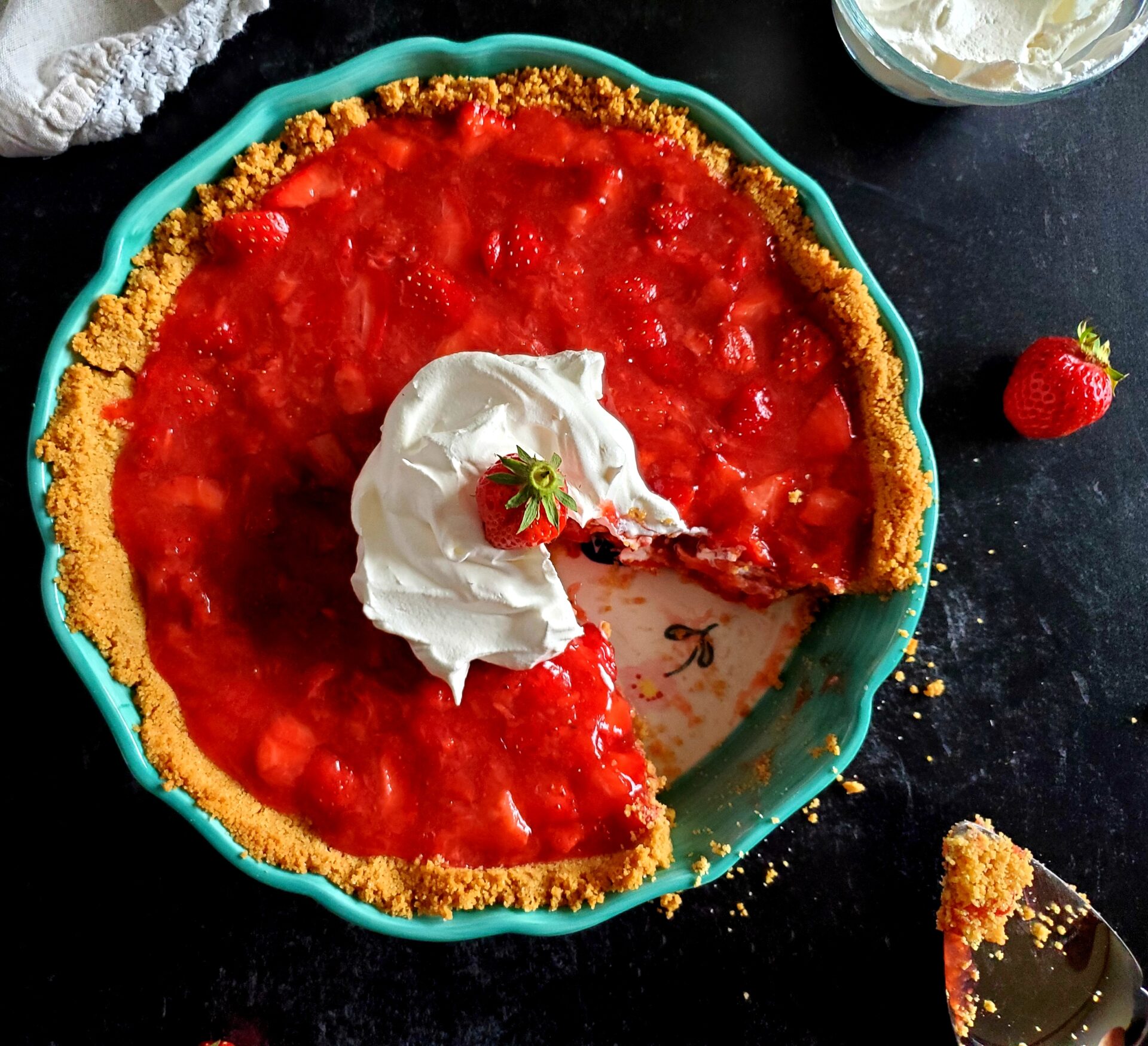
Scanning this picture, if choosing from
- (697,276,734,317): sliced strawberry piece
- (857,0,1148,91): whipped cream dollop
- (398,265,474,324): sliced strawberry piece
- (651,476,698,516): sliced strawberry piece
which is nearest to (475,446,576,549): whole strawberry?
(651,476,698,516): sliced strawberry piece

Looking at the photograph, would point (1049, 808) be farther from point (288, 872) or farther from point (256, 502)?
point (256, 502)

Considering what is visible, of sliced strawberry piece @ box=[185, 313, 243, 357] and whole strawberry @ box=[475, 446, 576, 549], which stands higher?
sliced strawberry piece @ box=[185, 313, 243, 357]

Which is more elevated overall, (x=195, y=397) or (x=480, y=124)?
(x=480, y=124)

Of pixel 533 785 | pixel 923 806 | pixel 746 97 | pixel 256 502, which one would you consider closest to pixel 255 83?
pixel 256 502

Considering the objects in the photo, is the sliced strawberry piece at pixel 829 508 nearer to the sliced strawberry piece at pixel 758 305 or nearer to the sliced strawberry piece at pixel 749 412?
the sliced strawberry piece at pixel 749 412

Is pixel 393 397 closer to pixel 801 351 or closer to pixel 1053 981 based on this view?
pixel 801 351

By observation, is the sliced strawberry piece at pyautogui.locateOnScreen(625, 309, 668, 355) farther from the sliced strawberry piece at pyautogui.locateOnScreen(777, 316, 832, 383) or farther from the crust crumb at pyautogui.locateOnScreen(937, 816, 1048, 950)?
the crust crumb at pyautogui.locateOnScreen(937, 816, 1048, 950)

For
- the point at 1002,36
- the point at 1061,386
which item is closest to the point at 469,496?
the point at 1061,386
